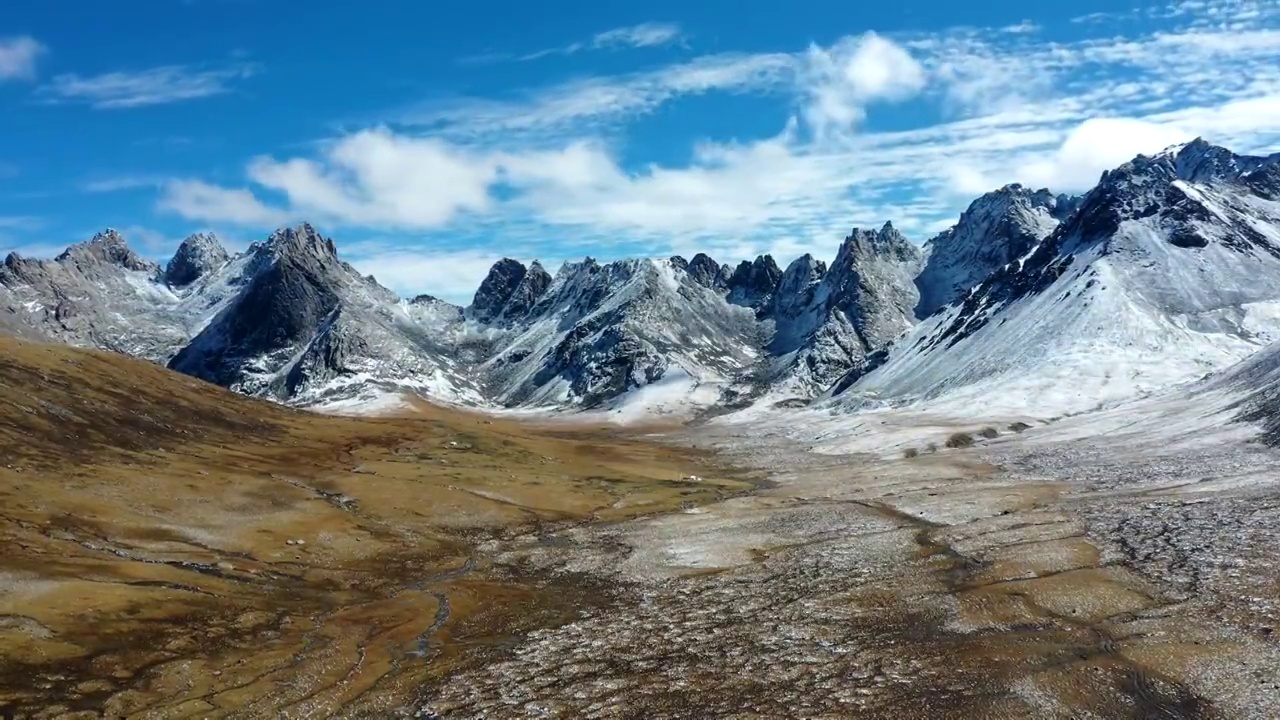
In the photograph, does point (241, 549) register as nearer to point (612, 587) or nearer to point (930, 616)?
point (612, 587)

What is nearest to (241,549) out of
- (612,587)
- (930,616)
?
(612,587)

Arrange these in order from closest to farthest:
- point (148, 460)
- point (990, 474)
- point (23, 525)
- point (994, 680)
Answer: point (994, 680) < point (23, 525) < point (148, 460) < point (990, 474)

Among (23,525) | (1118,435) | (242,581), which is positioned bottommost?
(1118,435)

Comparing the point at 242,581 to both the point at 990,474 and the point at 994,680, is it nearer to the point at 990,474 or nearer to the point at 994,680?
the point at 994,680

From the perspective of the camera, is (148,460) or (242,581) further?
(148,460)

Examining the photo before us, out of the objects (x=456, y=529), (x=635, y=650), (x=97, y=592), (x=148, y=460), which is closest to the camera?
(x=635, y=650)

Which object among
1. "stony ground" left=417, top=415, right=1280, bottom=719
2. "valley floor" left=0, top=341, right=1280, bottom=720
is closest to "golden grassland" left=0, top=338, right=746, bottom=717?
"valley floor" left=0, top=341, right=1280, bottom=720

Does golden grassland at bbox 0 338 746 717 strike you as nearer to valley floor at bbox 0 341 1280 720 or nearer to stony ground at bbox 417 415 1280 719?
valley floor at bbox 0 341 1280 720

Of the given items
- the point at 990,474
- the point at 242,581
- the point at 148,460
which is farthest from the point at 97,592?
the point at 990,474
